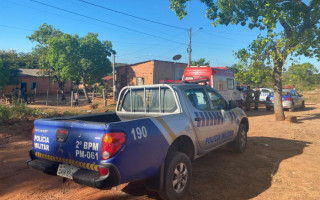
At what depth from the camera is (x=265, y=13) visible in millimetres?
10133

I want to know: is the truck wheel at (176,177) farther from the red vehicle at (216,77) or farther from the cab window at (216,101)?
the red vehicle at (216,77)

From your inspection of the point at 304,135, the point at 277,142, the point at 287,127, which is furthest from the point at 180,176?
the point at 287,127

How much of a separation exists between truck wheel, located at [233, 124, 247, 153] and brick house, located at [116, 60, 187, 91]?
20.7m

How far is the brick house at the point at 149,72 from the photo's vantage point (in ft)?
87.9

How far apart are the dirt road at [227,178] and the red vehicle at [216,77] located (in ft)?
19.3

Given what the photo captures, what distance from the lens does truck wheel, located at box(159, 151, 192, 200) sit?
3.24m

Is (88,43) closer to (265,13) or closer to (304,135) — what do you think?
(265,13)

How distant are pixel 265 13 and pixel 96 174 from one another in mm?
10324

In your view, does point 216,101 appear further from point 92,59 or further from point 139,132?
point 92,59

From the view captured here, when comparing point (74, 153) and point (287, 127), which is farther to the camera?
point (287, 127)

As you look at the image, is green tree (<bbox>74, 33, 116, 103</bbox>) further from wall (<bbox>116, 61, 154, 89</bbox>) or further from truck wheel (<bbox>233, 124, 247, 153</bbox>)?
truck wheel (<bbox>233, 124, 247, 153</bbox>)

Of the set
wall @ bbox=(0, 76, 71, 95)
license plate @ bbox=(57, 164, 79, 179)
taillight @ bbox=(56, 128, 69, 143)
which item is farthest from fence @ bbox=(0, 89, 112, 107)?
license plate @ bbox=(57, 164, 79, 179)

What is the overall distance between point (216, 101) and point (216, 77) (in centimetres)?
789

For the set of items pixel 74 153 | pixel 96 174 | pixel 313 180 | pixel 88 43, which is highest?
pixel 88 43
